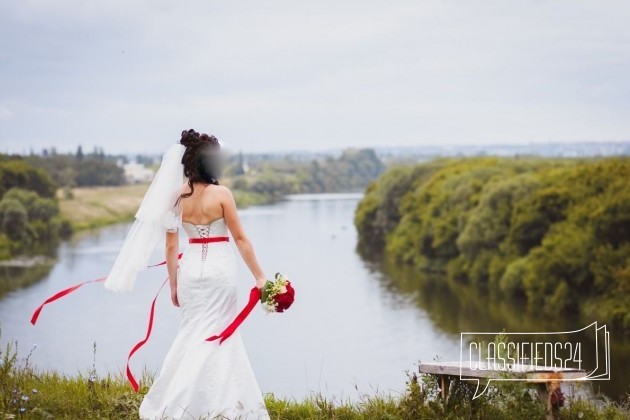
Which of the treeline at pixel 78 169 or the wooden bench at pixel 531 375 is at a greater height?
the wooden bench at pixel 531 375

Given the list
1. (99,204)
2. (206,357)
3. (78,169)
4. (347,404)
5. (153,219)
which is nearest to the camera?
(206,357)

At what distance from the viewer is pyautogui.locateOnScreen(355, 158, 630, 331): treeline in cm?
4734

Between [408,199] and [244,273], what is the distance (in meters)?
25.8

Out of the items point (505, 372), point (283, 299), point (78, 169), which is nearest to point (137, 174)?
point (78, 169)

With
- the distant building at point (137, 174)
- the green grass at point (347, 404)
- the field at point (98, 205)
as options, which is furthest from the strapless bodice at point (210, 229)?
the distant building at point (137, 174)

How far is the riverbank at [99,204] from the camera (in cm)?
11712

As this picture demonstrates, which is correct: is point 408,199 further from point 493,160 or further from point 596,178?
point 596,178

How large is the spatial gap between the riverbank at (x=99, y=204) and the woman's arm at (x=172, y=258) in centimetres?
10786

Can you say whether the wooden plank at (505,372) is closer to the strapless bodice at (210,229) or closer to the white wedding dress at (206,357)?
the white wedding dress at (206,357)

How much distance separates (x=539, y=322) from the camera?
46469mm

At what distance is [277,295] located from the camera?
6.80 metres

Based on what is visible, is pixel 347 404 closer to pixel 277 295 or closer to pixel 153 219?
pixel 277 295

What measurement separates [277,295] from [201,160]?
1145 mm

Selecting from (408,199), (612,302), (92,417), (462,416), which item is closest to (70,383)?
(92,417)
